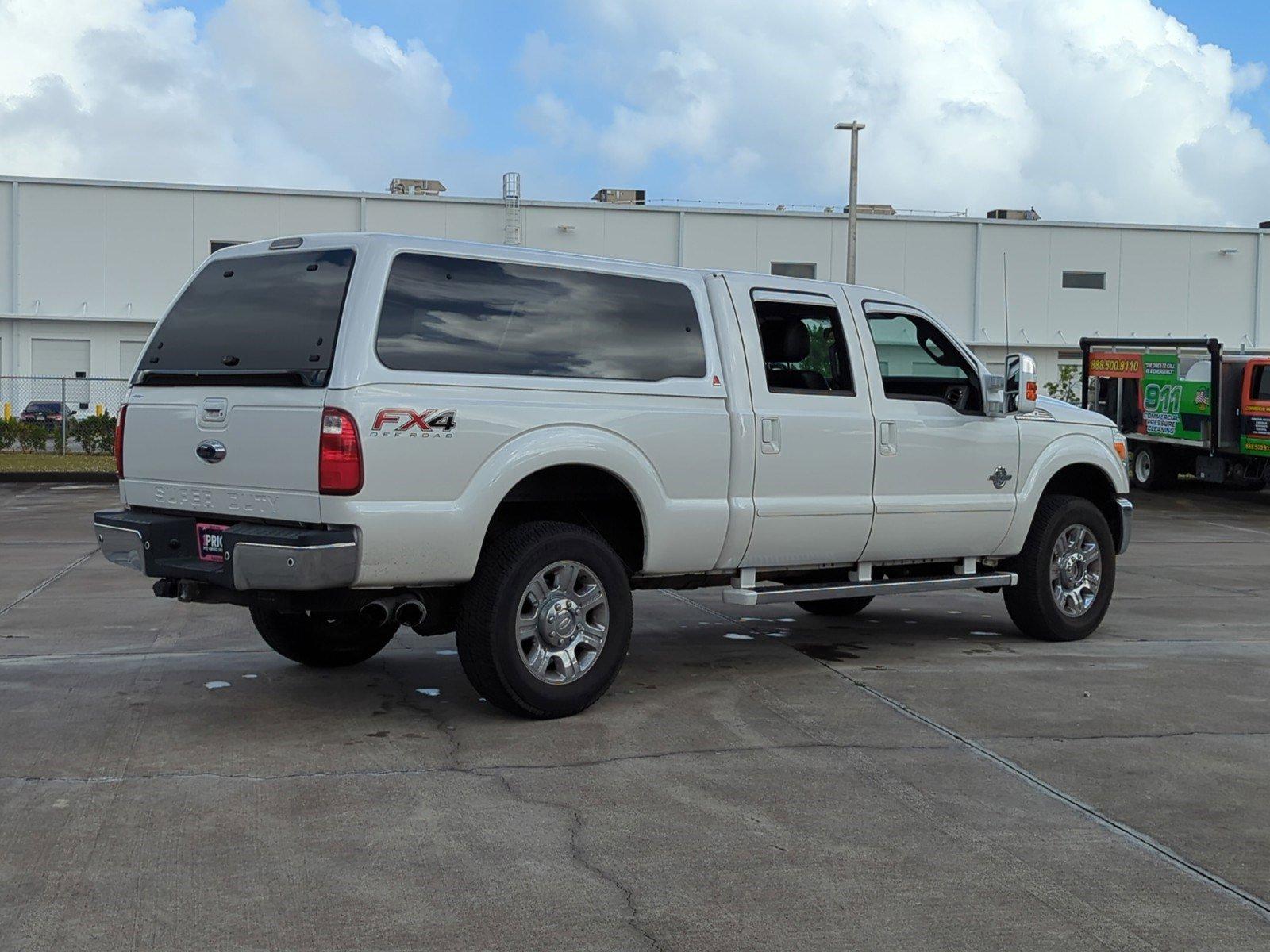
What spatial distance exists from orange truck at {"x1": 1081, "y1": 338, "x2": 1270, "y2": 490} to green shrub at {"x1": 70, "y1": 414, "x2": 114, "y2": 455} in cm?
1919

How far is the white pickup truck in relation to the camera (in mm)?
5953

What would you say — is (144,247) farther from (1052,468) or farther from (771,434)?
(771,434)

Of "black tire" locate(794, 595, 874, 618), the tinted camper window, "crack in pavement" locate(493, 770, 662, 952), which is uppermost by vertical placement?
the tinted camper window

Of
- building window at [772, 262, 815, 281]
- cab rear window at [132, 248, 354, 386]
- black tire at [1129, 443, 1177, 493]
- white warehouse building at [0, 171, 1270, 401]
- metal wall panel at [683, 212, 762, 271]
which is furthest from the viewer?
building window at [772, 262, 815, 281]

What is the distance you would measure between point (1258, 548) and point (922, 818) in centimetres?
1194

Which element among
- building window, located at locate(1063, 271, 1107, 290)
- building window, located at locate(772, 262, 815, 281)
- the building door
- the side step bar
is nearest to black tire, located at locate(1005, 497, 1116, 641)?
the side step bar

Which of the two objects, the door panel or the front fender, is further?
the front fender

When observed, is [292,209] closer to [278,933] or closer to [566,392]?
[566,392]

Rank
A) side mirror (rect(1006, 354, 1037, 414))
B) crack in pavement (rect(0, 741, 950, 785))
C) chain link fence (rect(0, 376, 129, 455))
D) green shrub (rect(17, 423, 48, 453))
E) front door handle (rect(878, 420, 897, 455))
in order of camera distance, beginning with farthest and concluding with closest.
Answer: green shrub (rect(17, 423, 48, 453)), chain link fence (rect(0, 376, 129, 455)), side mirror (rect(1006, 354, 1037, 414)), front door handle (rect(878, 420, 897, 455)), crack in pavement (rect(0, 741, 950, 785))

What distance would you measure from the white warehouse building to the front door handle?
95.8 feet

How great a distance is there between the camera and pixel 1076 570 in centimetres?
895

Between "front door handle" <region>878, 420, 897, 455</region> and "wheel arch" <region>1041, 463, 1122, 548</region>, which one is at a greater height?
"front door handle" <region>878, 420, 897, 455</region>

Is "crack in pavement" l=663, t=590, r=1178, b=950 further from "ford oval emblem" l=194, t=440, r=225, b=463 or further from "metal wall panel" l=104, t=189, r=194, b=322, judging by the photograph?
"metal wall panel" l=104, t=189, r=194, b=322

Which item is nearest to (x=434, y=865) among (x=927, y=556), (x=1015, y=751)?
(x=1015, y=751)
